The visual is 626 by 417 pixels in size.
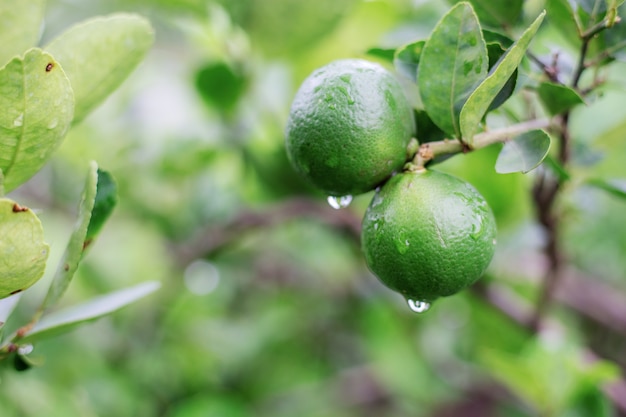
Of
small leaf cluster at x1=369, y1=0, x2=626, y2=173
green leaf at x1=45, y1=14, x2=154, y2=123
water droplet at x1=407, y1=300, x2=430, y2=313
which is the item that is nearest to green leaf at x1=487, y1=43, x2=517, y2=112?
Answer: small leaf cluster at x1=369, y1=0, x2=626, y2=173

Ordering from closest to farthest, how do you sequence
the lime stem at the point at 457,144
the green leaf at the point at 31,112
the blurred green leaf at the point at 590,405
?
the green leaf at the point at 31,112 → the lime stem at the point at 457,144 → the blurred green leaf at the point at 590,405

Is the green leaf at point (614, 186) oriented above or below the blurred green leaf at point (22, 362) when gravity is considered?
below

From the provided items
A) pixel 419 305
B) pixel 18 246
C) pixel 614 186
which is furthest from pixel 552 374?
pixel 18 246

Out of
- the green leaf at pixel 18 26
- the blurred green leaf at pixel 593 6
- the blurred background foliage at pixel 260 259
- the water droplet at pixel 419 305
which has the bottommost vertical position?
the blurred background foliage at pixel 260 259

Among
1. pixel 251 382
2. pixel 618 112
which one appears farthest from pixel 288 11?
pixel 251 382

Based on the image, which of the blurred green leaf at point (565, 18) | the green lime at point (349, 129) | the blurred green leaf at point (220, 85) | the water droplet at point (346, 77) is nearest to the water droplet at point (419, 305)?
the green lime at point (349, 129)

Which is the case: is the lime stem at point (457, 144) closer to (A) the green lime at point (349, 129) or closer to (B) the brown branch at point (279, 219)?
(A) the green lime at point (349, 129)
